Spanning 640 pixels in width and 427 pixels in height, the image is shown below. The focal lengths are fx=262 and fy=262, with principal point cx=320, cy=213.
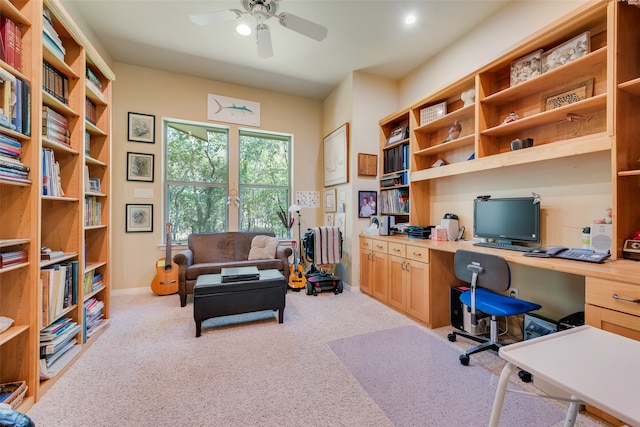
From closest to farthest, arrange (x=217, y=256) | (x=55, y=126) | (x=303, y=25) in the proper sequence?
(x=55, y=126)
(x=303, y=25)
(x=217, y=256)

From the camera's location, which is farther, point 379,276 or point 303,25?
point 379,276

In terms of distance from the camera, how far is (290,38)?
10.1 ft

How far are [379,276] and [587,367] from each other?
2.61 metres

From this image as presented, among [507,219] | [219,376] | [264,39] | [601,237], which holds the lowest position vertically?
[219,376]

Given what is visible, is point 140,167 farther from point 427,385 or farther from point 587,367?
point 587,367

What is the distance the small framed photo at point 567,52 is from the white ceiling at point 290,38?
2.93 ft

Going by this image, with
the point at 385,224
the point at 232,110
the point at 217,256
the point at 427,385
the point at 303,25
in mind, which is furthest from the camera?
the point at 232,110

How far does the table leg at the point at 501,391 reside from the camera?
79 cm

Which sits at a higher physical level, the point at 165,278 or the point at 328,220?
the point at 328,220

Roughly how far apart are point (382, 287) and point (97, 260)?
309 cm

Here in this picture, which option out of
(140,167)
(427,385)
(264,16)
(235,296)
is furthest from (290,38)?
(427,385)

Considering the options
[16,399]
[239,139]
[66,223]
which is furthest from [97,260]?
[239,139]

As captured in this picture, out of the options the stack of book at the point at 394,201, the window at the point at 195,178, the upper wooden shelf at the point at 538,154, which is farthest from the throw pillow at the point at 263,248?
the upper wooden shelf at the point at 538,154

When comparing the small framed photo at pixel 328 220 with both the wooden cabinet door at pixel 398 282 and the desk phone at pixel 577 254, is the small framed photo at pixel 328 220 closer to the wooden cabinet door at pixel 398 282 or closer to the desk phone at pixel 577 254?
the wooden cabinet door at pixel 398 282
